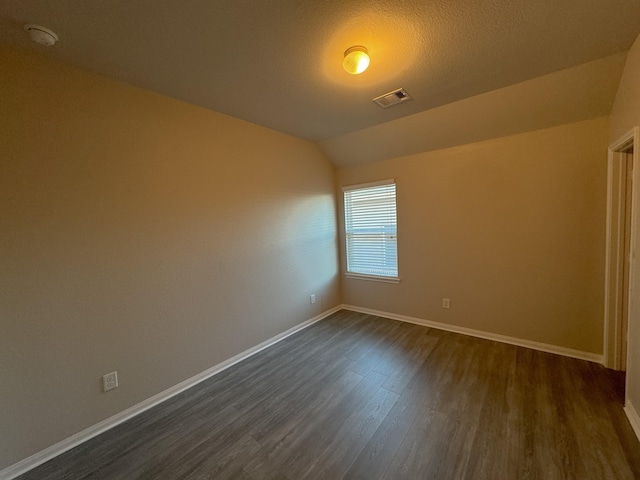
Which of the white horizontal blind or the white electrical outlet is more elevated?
the white horizontal blind

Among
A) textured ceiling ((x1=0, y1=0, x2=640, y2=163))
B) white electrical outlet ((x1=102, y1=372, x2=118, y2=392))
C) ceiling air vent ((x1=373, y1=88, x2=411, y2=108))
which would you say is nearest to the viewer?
textured ceiling ((x1=0, y1=0, x2=640, y2=163))

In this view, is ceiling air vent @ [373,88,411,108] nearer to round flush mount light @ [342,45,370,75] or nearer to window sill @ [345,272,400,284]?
round flush mount light @ [342,45,370,75]

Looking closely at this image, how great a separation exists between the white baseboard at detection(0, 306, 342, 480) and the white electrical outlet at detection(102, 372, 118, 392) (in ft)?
0.75

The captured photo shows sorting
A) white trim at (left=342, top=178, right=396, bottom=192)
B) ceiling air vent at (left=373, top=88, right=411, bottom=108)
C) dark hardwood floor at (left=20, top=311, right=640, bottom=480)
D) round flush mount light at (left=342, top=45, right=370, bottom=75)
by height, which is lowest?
dark hardwood floor at (left=20, top=311, right=640, bottom=480)

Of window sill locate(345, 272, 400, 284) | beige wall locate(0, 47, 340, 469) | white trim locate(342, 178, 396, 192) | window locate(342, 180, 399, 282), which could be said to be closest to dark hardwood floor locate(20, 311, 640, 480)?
beige wall locate(0, 47, 340, 469)

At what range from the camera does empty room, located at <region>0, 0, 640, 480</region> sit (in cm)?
150

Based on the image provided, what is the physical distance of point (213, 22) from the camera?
1427 mm

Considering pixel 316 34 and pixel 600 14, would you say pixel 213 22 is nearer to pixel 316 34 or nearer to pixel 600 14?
pixel 316 34

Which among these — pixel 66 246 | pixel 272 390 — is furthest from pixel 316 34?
pixel 272 390

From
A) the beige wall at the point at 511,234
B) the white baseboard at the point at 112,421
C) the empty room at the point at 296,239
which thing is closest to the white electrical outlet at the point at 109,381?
the empty room at the point at 296,239

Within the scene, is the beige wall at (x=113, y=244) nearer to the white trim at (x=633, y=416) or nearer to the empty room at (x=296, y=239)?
the empty room at (x=296, y=239)

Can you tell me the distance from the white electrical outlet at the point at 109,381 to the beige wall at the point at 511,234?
3.19m

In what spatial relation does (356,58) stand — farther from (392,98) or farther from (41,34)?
(41,34)

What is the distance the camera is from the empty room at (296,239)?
1497 mm
